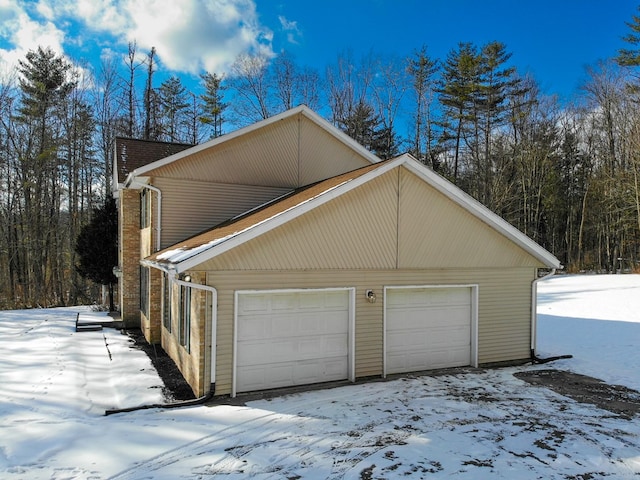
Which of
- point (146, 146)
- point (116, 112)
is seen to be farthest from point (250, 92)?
point (146, 146)

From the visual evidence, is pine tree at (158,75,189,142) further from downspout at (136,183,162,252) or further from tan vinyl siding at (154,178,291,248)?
downspout at (136,183,162,252)

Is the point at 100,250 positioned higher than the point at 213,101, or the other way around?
the point at 213,101

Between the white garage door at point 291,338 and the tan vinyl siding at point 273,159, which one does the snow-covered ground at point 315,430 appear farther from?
the tan vinyl siding at point 273,159

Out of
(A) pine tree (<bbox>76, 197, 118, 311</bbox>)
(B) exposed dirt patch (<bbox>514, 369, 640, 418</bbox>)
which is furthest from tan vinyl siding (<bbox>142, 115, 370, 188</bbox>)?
(B) exposed dirt patch (<bbox>514, 369, 640, 418</bbox>)

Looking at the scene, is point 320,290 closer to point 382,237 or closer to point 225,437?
point 382,237

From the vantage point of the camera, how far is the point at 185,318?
26.8 ft

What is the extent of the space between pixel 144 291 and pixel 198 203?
141 inches

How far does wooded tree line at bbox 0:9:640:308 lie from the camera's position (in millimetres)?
21859

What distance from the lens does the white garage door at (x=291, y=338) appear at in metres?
7.21

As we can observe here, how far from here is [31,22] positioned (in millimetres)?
18969

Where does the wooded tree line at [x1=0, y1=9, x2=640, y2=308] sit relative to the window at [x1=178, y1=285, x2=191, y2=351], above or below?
above

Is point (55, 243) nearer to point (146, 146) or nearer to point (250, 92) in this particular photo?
point (146, 146)

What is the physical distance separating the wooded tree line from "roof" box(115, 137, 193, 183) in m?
9.73

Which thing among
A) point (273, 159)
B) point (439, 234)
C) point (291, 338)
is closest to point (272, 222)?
point (291, 338)
